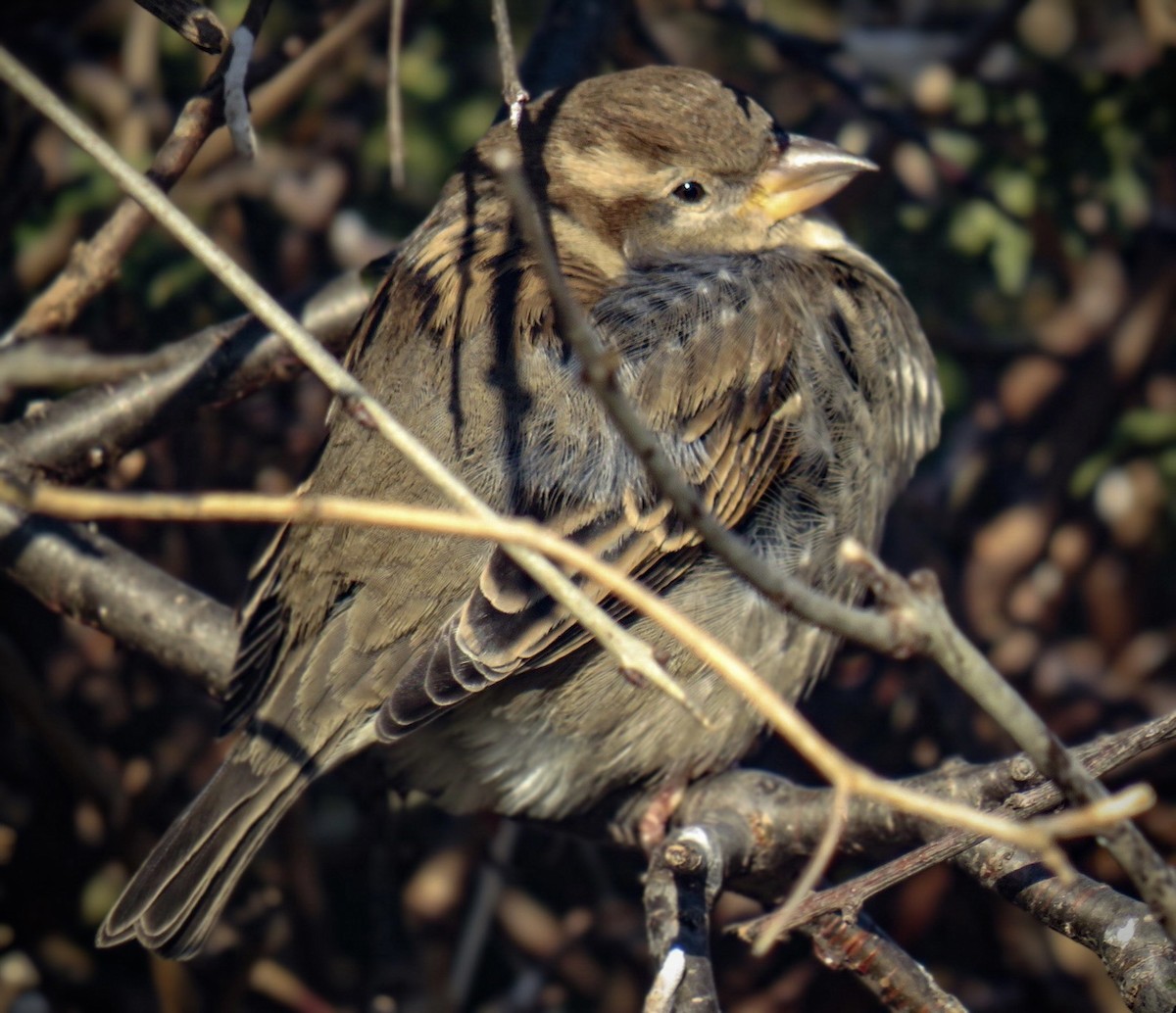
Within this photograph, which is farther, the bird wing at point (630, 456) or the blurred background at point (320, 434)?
the blurred background at point (320, 434)

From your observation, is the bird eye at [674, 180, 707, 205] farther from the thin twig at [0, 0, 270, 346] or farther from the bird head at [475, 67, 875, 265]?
the thin twig at [0, 0, 270, 346]

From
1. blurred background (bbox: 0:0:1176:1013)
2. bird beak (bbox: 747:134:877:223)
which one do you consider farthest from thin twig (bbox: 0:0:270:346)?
bird beak (bbox: 747:134:877:223)

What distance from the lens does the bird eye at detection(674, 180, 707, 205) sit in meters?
2.70

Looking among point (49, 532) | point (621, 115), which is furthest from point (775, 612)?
point (49, 532)

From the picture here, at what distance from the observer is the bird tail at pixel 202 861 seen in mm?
2281

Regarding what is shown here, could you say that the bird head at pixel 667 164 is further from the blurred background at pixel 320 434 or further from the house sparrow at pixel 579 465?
the blurred background at pixel 320 434

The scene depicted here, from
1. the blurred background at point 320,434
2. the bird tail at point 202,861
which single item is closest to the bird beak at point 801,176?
the blurred background at point 320,434

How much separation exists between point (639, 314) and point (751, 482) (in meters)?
0.35

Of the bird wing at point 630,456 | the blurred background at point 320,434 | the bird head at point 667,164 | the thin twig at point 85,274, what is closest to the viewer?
the bird wing at point 630,456

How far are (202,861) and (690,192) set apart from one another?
152cm

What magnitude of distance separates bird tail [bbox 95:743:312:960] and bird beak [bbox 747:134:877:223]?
1.40 metres

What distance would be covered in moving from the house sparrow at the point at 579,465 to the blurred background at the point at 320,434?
0.45 meters

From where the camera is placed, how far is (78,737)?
2854 millimetres

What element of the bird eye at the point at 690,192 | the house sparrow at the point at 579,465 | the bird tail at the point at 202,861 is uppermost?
the bird eye at the point at 690,192
